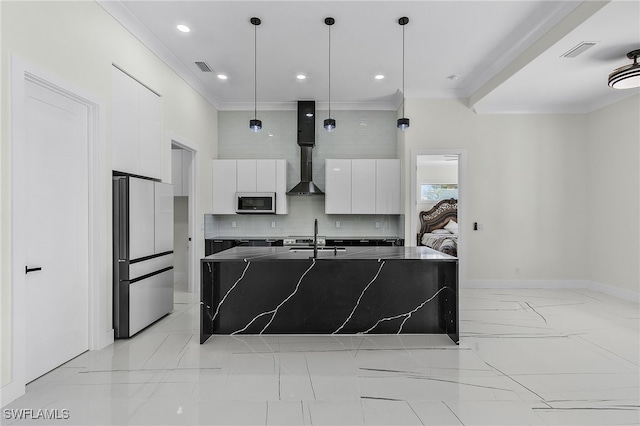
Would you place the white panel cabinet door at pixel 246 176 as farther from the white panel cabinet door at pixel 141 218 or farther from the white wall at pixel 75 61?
the white panel cabinet door at pixel 141 218

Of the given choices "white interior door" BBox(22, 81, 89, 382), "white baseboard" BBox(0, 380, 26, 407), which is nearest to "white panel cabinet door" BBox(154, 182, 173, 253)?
"white interior door" BBox(22, 81, 89, 382)

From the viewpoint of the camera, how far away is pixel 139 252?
3447 mm

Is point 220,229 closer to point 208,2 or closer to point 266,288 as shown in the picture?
point 266,288

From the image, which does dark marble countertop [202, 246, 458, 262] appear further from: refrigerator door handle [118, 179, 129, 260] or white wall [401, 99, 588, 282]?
white wall [401, 99, 588, 282]

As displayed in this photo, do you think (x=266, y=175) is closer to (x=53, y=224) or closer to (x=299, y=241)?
(x=299, y=241)

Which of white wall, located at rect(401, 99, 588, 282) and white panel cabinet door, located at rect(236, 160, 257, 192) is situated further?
white panel cabinet door, located at rect(236, 160, 257, 192)

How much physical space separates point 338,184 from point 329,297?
9.10ft

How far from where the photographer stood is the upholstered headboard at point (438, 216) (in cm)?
888

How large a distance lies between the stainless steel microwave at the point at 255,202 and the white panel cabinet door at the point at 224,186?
13 centimetres

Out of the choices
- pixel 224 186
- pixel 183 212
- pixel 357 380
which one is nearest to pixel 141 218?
pixel 357 380

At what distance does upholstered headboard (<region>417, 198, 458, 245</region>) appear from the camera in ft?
29.1

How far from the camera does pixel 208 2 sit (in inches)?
129

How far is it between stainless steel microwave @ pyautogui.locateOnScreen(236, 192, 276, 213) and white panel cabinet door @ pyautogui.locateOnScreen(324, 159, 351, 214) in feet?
3.01

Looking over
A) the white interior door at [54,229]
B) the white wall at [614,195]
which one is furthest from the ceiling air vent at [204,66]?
the white wall at [614,195]
